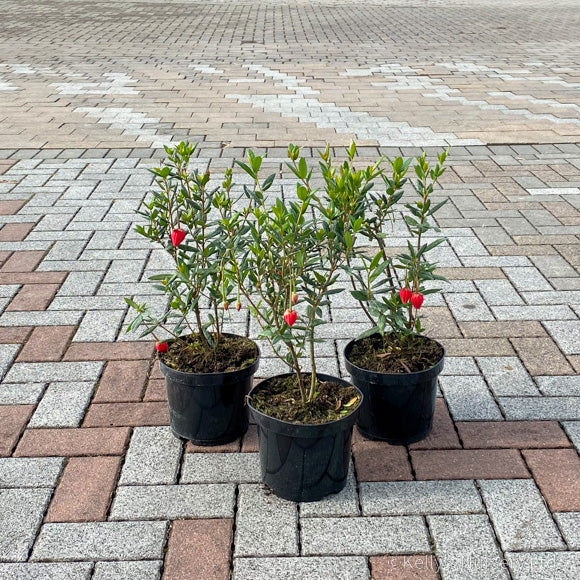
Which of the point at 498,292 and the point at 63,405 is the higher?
the point at 63,405

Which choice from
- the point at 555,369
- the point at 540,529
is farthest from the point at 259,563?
the point at 555,369

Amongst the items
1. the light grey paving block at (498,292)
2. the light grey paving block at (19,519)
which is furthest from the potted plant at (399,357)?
the light grey paving block at (498,292)

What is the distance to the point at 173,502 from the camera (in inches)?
108

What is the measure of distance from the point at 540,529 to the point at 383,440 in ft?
2.28

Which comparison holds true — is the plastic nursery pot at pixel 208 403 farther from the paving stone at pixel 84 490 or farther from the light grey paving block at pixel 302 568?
the light grey paving block at pixel 302 568

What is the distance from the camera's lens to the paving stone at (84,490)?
267 centimetres

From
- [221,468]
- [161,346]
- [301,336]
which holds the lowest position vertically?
[221,468]

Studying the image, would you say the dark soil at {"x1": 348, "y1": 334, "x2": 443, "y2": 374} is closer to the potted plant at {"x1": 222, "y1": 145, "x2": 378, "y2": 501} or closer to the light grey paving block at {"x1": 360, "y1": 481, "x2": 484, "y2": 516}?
the potted plant at {"x1": 222, "y1": 145, "x2": 378, "y2": 501}

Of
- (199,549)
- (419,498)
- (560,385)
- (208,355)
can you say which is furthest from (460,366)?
(199,549)

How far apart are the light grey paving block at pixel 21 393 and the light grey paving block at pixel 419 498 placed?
4.90 ft

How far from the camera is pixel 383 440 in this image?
10.1 feet

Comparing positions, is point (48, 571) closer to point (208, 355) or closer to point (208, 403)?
point (208, 403)

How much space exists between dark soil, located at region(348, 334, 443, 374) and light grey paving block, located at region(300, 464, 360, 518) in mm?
479

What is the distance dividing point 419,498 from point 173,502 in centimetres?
85
